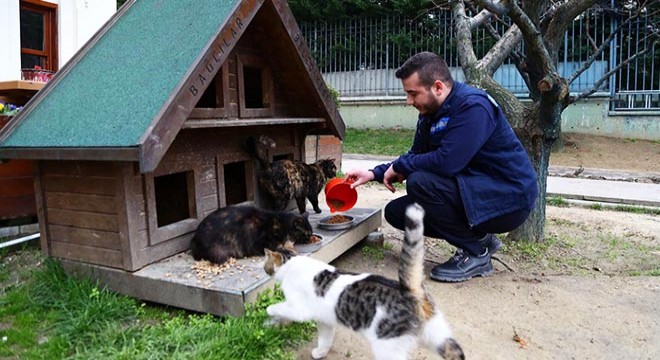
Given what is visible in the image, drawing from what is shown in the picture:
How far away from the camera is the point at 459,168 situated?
11.4 ft

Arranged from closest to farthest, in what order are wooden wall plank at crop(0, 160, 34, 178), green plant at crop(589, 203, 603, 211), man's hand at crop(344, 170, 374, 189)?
man's hand at crop(344, 170, 374, 189) → wooden wall plank at crop(0, 160, 34, 178) → green plant at crop(589, 203, 603, 211)

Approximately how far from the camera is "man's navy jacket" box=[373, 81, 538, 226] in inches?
135

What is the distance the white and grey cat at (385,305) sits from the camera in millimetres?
2209

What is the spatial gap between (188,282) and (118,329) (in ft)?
1.40

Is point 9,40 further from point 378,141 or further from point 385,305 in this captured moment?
point 378,141

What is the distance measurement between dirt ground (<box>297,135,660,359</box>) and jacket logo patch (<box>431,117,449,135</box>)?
1080 millimetres

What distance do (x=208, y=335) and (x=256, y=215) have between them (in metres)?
1.02

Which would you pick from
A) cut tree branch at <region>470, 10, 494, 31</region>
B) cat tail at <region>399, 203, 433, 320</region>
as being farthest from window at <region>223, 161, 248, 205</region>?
cut tree branch at <region>470, 10, 494, 31</region>

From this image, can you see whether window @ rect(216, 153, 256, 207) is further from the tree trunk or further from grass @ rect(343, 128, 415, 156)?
grass @ rect(343, 128, 415, 156)

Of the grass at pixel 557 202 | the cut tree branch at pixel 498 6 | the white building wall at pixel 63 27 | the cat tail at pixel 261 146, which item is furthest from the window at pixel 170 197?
the grass at pixel 557 202

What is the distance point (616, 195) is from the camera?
7820mm

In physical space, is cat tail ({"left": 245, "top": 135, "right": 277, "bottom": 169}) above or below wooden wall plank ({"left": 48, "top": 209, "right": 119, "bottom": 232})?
above

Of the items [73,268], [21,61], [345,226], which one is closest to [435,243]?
[345,226]

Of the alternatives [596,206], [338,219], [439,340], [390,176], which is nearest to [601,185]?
[596,206]
